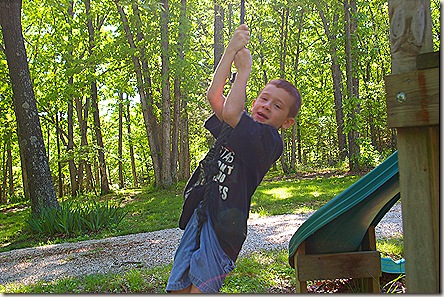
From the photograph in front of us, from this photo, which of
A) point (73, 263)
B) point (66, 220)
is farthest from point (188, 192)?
point (66, 220)

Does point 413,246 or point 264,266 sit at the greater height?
point 413,246

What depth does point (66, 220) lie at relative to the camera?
22.2 ft

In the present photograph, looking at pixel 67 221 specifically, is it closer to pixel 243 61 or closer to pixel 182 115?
pixel 243 61

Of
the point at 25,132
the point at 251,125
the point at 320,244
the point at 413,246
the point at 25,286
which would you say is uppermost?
the point at 25,132

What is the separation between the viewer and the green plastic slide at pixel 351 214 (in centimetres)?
219

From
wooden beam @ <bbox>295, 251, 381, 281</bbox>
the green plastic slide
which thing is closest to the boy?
the green plastic slide

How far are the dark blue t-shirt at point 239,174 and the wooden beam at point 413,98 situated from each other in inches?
16.3

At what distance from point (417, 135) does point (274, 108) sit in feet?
1.74

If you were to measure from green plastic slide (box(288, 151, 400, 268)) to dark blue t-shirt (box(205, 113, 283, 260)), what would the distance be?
738 millimetres

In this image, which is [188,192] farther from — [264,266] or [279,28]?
[279,28]

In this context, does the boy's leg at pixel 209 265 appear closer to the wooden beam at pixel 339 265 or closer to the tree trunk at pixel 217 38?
the wooden beam at pixel 339 265

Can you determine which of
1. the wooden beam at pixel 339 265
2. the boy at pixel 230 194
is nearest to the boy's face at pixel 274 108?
the boy at pixel 230 194

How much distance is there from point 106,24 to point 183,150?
5.03 metres

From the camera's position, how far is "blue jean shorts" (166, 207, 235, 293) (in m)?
1.59
